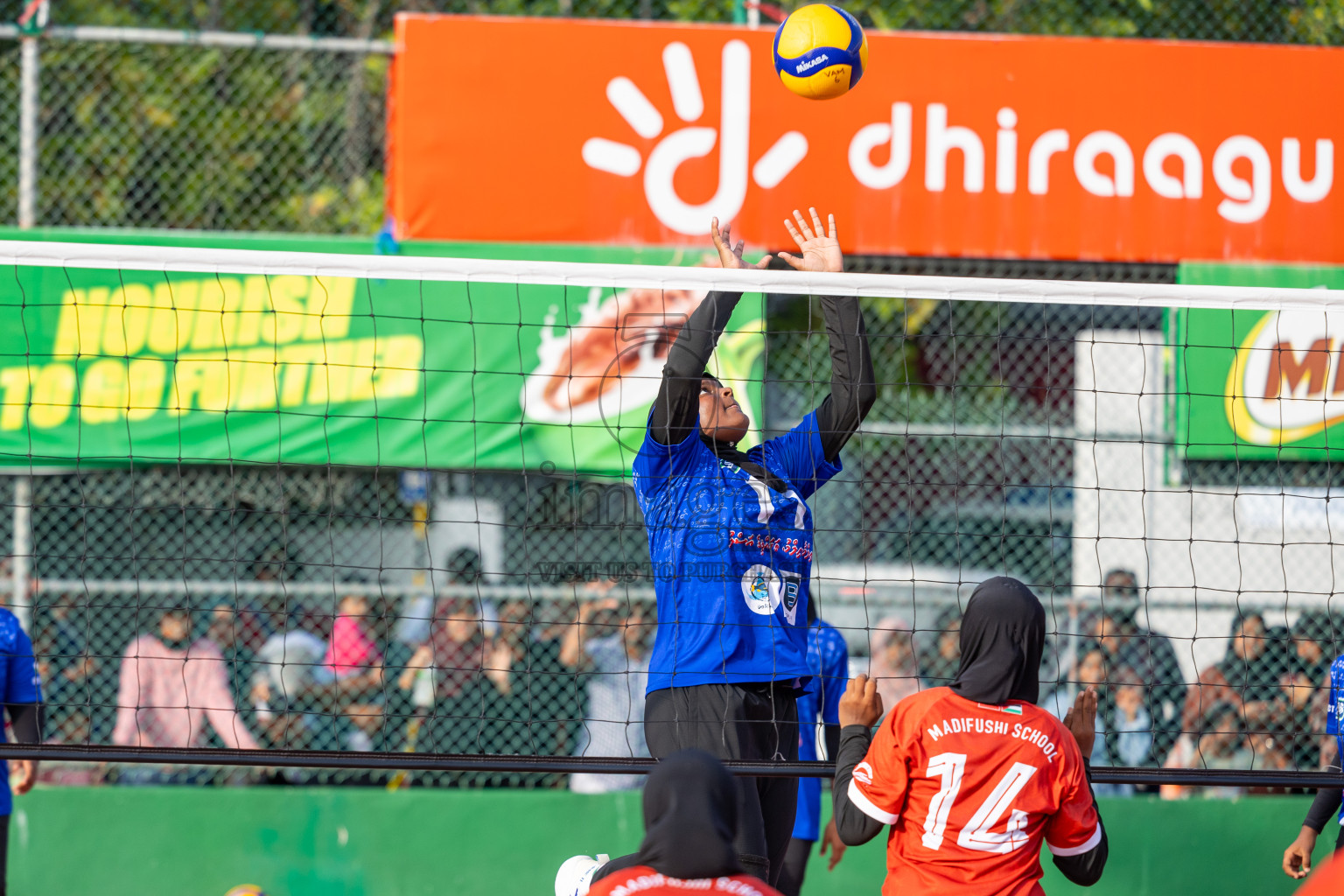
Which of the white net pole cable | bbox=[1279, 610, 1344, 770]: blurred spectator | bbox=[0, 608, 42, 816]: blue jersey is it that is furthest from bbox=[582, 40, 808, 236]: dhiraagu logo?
bbox=[1279, 610, 1344, 770]: blurred spectator

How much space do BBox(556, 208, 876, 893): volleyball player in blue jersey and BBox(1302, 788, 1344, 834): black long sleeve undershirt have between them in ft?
7.31

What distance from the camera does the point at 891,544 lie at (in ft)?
27.3

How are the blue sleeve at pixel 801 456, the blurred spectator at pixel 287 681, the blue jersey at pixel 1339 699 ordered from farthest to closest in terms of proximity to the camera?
1. the blurred spectator at pixel 287 681
2. the blue jersey at pixel 1339 699
3. the blue sleeve at pixel 801 456

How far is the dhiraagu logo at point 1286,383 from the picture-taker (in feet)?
23.2

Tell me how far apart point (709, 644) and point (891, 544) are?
4.54 m

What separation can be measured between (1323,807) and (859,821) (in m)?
2.64

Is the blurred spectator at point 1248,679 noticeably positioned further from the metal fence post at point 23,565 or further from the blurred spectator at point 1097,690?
the metal fence post at point 23,565

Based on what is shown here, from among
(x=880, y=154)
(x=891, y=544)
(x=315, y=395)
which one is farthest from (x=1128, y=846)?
(x=315, y=395)

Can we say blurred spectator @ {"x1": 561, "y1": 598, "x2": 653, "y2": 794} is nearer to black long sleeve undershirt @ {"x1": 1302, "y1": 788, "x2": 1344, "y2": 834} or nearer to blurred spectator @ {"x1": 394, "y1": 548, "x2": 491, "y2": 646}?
blurred spectator @ {"x1": 394, "y1": 548, "x2": 491, "y2": 646}

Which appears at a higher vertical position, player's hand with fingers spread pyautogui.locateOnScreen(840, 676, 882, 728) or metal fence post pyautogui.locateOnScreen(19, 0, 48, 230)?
metal fence post pyautogui.locateOnScreen(19, 0, 48, 230)

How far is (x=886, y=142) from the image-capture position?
7.17 meters

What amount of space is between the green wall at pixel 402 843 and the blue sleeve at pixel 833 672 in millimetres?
1545

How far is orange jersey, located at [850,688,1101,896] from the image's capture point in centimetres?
318

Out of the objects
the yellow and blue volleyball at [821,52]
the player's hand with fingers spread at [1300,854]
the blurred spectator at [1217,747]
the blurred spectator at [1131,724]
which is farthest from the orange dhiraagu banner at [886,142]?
the player's hand with fingers spread at [1300,854]
